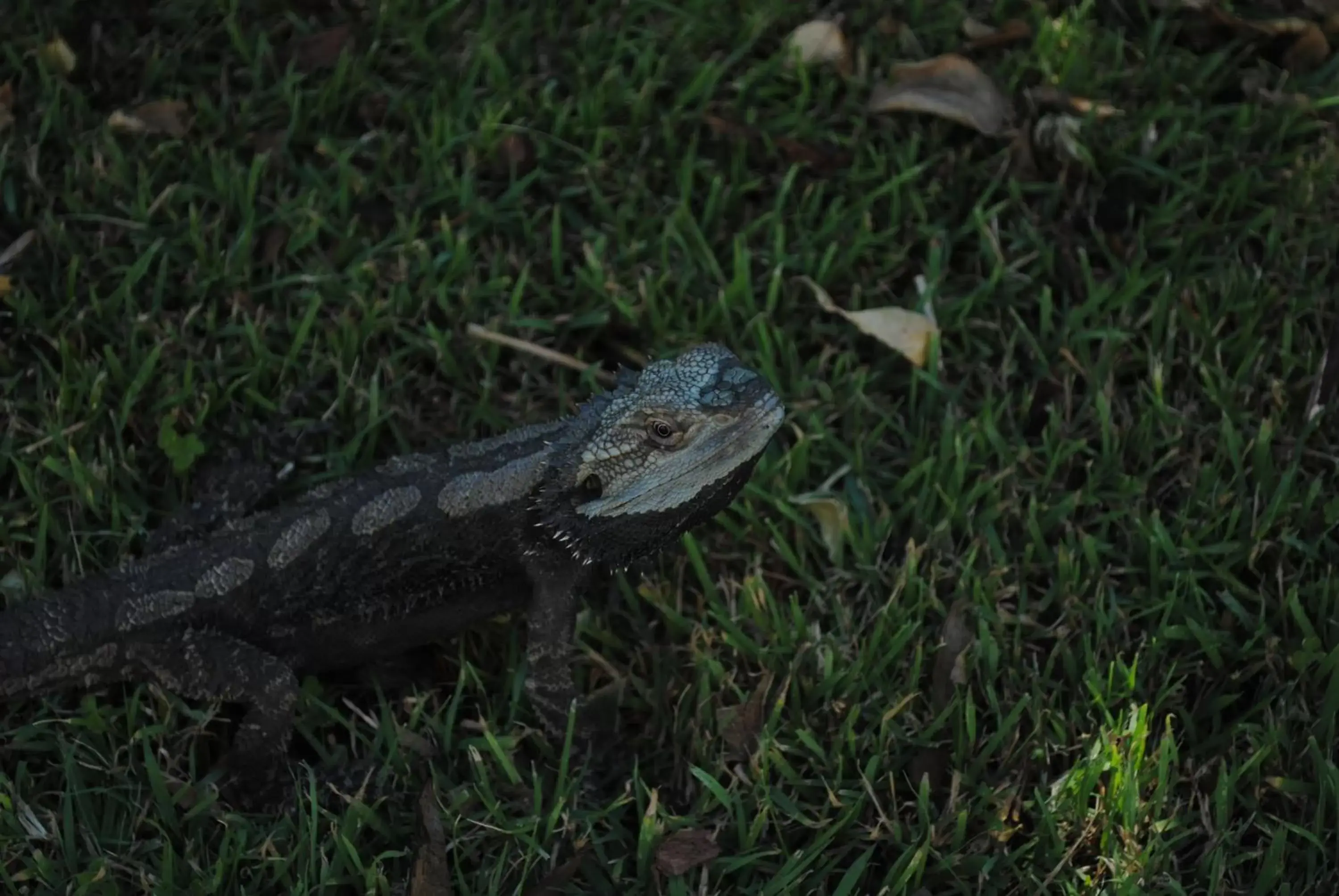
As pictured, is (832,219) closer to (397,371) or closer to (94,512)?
(397,371)

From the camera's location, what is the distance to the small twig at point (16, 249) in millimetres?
4703

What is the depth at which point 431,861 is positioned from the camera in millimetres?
3570

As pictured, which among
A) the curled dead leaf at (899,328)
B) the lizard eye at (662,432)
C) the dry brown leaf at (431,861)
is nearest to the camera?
the dry brown leaf at (431,861)

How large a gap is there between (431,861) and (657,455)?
121 cm

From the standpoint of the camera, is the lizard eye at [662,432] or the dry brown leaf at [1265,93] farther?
the dry brown leaf at [1265,93]

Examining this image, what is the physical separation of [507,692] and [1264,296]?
114 inches

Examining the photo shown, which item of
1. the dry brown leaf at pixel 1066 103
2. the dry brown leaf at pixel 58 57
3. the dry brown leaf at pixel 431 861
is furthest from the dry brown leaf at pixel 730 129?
the dry brown leaf at pixel 431 861

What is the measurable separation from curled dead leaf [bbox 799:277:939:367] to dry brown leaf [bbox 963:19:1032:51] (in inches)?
54.9

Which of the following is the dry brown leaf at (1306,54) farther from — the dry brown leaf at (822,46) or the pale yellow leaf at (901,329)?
the pale yellow leaf at (901,329)

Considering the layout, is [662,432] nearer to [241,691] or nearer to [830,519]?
[830,519]

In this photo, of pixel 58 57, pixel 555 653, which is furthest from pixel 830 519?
pixel 58 57

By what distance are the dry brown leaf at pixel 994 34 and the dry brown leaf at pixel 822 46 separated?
19.2 inches

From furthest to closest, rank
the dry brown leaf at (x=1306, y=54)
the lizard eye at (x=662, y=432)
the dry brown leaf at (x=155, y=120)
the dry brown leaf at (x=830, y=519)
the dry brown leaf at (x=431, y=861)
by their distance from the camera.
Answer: the dry brown leaf at (x=1306, y=54), the dry brown leaf at (x=155, y=120), the dry brown leaf at (x=830, y=519), the lizard eye at (x=662, y=432), the dry brown leaf at (x=431, y=861)

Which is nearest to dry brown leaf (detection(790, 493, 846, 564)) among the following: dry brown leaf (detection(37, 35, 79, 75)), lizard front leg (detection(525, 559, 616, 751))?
lizard front leg (detection(525, 559, 616, 751))
